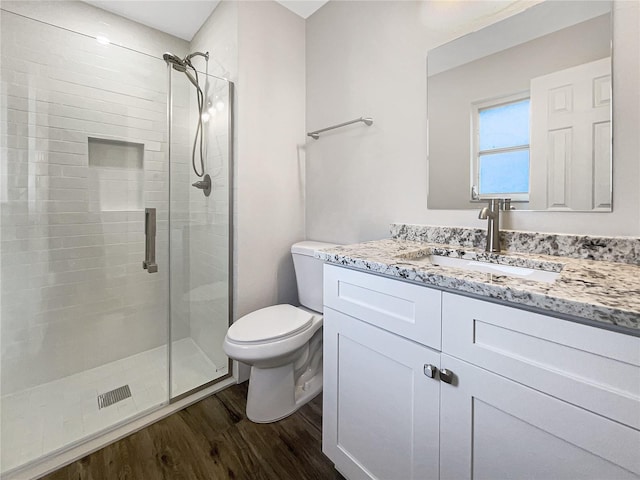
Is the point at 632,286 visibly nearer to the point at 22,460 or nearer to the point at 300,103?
the point at 300,103

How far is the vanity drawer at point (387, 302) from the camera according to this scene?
0.83 m

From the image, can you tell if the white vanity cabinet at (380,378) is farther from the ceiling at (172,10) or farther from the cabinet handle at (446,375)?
the ceiling at (172,10)

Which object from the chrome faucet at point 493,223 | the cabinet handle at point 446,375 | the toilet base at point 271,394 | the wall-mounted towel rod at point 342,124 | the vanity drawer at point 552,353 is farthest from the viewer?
the wall-mounted towel rod at point 342,124

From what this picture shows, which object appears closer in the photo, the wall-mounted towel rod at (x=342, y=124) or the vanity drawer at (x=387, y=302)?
the vanity drawer at (x=387, y=302)

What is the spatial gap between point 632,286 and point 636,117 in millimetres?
636

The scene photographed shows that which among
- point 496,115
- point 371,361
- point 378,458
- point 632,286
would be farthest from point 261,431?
point 496,115

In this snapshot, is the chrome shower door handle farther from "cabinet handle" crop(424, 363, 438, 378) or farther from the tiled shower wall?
"cabinet handle" crop(424, 363, 438, 378)

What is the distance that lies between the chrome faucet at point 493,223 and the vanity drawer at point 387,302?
50 cm

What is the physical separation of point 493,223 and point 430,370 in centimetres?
65

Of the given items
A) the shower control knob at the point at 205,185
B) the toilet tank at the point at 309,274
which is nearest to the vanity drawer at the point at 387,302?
the toilet tank at the point at 309,274

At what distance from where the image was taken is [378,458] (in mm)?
994

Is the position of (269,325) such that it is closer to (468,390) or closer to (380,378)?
(380,378)

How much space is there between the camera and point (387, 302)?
93 cm

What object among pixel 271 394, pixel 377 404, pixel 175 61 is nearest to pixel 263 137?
pixel 175 61
